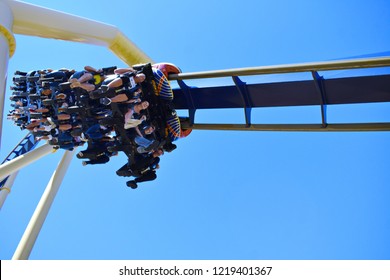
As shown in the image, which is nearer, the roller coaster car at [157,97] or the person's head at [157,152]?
the roller coaster car at [157,97]

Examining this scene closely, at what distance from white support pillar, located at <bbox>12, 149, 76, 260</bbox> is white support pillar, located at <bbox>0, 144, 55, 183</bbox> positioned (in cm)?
43

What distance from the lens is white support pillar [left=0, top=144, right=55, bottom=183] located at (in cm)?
933

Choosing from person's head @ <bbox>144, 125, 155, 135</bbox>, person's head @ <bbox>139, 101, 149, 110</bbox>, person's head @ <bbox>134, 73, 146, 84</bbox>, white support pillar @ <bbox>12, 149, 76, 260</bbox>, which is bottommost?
white support pillar @ <bbox>12, 149, 76, 260</bbox>

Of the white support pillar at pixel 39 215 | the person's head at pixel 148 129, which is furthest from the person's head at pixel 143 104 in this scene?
the white support pillar at pixel 39 215

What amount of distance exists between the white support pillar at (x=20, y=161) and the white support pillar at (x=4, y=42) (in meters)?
2.11

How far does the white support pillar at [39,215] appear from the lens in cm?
858

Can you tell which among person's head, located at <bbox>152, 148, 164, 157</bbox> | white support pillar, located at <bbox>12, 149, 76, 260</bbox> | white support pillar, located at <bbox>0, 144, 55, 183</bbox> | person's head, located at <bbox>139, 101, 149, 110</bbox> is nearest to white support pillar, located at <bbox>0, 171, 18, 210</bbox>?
white support pillar, located at <bbox>12, 149, 76, 260</bbox>

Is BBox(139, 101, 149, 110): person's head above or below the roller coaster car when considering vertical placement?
below

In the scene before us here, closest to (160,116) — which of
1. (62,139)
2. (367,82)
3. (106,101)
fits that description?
(106,101)

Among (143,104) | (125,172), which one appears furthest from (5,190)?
(143,104)

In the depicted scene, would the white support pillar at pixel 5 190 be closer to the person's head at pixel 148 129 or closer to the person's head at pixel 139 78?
the person's head at pixel 148 129

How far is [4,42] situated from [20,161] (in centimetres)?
287

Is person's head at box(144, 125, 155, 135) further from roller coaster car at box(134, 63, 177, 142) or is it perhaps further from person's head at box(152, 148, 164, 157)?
person's head at box(152, 148, 164, 157)

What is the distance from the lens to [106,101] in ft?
24.8
